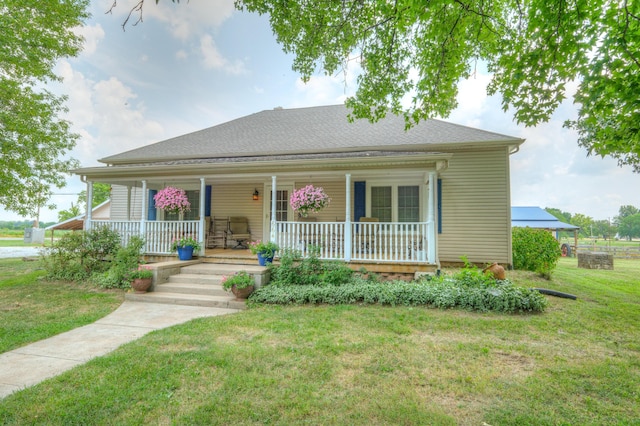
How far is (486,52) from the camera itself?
5.24 m

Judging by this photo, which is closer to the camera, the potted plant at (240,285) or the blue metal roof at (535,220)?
the potted plant at (240,285)

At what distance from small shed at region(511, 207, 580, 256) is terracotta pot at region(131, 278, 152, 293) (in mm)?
19246

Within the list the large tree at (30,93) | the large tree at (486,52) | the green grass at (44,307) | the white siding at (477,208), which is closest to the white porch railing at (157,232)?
the green grass at (44,307)

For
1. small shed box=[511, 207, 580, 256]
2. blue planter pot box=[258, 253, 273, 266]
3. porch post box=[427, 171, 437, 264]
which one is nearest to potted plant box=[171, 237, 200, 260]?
blue planter pot box=[258, 253, 273, 266]

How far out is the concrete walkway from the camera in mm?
2896

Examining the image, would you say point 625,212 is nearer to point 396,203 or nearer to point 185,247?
point 396,203

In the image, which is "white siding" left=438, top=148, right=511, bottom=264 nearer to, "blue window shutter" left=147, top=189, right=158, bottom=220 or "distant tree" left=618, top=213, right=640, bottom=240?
"blue window shutter" left=147, top=189, right=158, bottom=220

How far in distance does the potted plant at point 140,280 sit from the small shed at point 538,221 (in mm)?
19227

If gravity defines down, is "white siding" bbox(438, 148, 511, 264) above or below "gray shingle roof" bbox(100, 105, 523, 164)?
below

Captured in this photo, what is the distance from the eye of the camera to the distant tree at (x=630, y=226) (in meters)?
59.2

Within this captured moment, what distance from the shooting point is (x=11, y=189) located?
28.9 feet

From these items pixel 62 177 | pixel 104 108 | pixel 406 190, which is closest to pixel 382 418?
pixel 406 190

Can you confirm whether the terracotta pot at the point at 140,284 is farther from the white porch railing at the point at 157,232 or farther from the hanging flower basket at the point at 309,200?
the hanging flower basket at the point at 309,200

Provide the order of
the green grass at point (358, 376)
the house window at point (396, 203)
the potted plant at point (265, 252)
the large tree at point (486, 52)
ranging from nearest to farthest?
the green grass at point (358, 376)
the large tree at point (486, 52)
the potted plant at point (265, 252)
the house window at point (396, 203)
